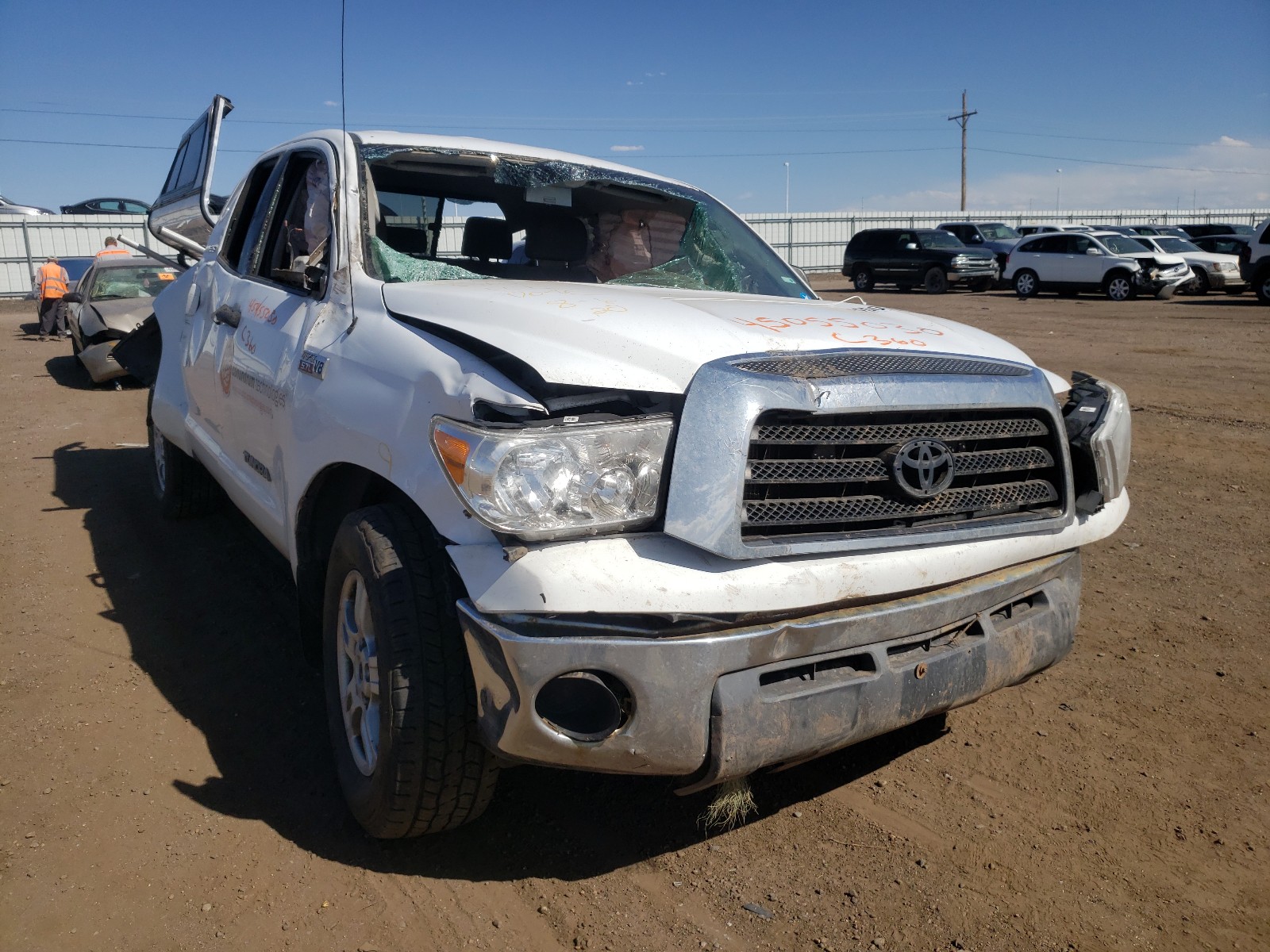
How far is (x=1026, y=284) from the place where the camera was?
23.7 metres

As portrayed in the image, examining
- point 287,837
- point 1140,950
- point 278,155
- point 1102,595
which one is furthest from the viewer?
point 1102,595

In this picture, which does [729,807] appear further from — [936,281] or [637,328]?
[936,281]

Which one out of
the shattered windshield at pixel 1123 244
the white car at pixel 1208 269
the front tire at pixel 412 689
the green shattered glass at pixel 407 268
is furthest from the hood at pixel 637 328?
the white car at pixel 1208 269

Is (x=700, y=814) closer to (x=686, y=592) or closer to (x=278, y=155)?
(x=686, y=592)

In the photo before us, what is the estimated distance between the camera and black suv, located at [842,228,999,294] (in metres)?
25.5

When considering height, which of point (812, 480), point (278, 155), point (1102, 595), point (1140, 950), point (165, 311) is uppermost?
point (278, 155)

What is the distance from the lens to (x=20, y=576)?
193 inches

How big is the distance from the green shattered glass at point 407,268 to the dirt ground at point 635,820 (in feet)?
5.07

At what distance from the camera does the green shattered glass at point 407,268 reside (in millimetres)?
3141

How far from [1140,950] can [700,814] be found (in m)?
1.14

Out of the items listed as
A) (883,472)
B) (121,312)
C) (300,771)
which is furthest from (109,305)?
(883,472)

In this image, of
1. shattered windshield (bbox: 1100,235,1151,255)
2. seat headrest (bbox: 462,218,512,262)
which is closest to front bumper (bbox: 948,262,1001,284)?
shattered windshield (bbox: 1100,235,1151,255)

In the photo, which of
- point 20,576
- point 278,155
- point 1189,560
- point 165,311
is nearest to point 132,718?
point 20,576

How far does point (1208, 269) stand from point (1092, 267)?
2.66 meters
